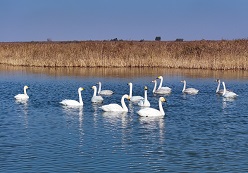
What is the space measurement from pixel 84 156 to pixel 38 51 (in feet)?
91.2

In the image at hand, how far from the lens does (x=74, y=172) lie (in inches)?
401

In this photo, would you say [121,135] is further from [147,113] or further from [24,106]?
[24,106]

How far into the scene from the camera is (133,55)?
36.7 m

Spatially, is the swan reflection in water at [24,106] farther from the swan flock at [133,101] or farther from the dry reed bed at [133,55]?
the dry reed bed at [133,55]

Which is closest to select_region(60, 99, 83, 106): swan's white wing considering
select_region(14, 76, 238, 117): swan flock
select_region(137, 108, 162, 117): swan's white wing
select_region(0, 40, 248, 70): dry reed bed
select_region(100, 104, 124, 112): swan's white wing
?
select_region(14, 76, 238, 117): swan flock

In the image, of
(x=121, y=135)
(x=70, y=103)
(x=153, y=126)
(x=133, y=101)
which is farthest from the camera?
(x=133, y=101)

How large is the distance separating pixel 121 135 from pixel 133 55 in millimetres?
23270

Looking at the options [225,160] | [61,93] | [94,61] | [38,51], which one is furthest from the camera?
[38,51]

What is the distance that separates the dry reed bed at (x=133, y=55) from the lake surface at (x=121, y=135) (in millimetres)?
9569

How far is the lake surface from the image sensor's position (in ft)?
35.6

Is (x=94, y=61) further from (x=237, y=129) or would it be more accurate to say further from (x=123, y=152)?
(x=123, y=152)

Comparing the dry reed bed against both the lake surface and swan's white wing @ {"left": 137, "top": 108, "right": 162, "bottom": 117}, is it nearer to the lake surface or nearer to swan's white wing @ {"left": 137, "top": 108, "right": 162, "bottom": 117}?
the lake surface

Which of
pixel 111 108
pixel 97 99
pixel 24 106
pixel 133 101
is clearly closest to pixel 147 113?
pixel 111 108

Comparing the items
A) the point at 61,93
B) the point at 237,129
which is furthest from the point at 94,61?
the point at 237,129
